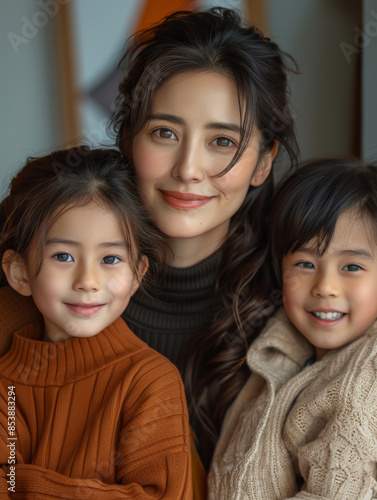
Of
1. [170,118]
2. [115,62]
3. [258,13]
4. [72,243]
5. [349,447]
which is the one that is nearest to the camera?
[349,447]

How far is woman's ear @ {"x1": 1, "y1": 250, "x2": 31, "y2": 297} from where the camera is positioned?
1.37 meters

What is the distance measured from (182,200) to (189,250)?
0.65ft

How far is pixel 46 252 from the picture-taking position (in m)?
1.29

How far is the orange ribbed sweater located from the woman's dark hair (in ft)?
0.88

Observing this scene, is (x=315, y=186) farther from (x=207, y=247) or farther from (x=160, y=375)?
(x=160, y=375)

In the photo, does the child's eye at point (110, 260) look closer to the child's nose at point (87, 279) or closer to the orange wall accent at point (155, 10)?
the child's nose at point (87, 279)

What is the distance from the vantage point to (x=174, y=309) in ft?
5.49

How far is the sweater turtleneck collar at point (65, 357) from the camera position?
1.31 m

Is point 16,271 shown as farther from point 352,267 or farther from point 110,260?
point 352,267

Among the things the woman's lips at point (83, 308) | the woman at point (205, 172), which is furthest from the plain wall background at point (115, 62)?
the woman's lips at point (83, 308)

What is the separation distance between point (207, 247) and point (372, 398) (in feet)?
2.22

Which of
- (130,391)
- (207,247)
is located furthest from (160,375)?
(207,247)

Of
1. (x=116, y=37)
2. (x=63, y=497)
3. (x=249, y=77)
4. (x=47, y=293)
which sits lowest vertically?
(x=63, y=497)

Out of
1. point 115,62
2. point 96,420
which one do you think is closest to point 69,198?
point 96,420
